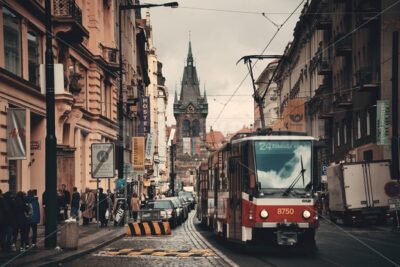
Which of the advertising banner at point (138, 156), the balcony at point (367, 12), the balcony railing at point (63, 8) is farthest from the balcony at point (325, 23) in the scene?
the balcony railing at point (63, 8)

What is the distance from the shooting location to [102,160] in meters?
32.0

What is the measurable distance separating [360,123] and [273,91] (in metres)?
75.2

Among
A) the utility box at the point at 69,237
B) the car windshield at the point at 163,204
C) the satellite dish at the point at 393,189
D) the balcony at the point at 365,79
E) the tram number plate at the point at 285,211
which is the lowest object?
the utility box at the point at 69,237

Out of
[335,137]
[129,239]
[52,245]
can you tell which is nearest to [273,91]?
[335,137]

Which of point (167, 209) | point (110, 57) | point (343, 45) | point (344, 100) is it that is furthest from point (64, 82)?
point (343, 45)

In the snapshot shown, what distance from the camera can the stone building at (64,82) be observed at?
28.2 m

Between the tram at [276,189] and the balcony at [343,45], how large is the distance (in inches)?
1425

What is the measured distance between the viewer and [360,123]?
2138 inches

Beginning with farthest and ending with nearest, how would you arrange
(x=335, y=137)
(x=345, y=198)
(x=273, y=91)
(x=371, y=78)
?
(x=273, y=91) → (x=335, y=137) → (x=371, y=78) → (x=345, y=198)

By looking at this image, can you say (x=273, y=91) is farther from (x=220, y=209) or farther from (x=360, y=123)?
(x=220, y=209)

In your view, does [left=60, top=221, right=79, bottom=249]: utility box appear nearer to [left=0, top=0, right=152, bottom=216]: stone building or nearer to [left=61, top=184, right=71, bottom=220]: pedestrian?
[left=0, top=0, right=152, bottom=216]: stone building

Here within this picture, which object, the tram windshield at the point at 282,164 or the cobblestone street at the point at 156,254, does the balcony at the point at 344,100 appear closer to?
the cobblestone street at the point at 156,254

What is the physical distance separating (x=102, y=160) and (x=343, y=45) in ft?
101

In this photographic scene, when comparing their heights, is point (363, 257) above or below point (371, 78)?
below
